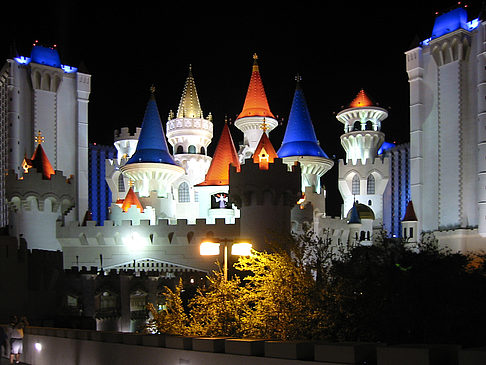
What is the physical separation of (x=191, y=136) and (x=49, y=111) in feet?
31.4

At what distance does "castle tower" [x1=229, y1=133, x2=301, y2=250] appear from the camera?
73.0ft

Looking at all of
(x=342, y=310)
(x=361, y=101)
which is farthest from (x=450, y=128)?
(x=342, y=310)

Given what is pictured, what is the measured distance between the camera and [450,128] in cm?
4097

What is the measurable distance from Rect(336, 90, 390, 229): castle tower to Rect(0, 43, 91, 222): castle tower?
766 inches

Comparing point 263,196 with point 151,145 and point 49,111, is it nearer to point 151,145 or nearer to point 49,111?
point 151,145

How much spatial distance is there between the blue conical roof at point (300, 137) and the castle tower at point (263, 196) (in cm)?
1645

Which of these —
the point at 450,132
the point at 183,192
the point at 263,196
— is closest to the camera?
the point at 263,196

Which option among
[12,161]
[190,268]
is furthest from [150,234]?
[12,161]

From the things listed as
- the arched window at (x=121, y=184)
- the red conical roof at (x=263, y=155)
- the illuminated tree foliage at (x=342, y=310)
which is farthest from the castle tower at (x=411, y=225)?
the illuminated tree foliage at (x=342, y=310)

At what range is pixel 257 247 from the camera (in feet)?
72.2

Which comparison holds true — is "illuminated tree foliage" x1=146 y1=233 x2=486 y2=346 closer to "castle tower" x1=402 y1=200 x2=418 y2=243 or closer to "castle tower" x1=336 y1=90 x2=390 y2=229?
"castle tower" x1=402 y1=200 x2=418 y2=243

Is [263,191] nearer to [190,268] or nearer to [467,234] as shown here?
[190,268]

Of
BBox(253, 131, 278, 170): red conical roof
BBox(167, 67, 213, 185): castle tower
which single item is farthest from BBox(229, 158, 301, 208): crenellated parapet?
BBox(167, 67, 213, 185): castle tower

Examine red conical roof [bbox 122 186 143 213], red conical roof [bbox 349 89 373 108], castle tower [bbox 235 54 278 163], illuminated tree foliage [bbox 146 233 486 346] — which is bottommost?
illuminated tree foliage [bbox 146 233 486 346]
